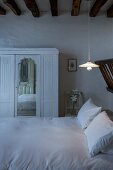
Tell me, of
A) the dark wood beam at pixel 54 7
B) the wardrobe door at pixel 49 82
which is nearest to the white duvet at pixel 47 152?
the wardrobe door at pixel 49 82

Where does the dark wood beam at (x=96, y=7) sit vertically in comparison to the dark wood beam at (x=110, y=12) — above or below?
below

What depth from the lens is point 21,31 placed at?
496cm


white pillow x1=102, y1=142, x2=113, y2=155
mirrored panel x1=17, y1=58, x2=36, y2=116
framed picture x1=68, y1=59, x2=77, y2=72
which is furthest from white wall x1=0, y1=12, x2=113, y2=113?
white pillow x1=102, y1=142, x2=113, y2=155

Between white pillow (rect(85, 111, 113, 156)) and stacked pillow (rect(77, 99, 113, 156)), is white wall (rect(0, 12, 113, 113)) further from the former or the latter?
white pillow (rect(85, 111, 113, 156))

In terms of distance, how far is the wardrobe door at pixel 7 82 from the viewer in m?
4.49

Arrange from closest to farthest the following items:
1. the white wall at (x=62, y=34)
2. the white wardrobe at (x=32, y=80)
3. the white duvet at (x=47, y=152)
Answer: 1. the white duvet at (x=47, y=152)
2. the white wardrobe at (x=32, y=80)
3. the white wall at (x=62, y=34)

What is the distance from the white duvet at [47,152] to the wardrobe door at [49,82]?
5.51 ft

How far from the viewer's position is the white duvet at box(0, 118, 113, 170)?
6.86ft

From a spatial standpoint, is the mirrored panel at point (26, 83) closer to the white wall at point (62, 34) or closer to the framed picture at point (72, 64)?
the white wall at point (62, 34)

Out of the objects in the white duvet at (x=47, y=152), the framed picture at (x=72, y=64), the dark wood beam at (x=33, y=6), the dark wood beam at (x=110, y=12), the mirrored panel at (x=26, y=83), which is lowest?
the white duvet at (x=47, y=152)

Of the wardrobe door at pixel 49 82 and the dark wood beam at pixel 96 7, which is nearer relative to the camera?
the dark wood beam at pixel 96 7

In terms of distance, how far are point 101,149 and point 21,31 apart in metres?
3.47

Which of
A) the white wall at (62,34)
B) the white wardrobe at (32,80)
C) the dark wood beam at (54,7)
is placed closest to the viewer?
the dark wood beam at (54,7)

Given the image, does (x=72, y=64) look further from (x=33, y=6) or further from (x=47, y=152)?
(x=47, y=152)
